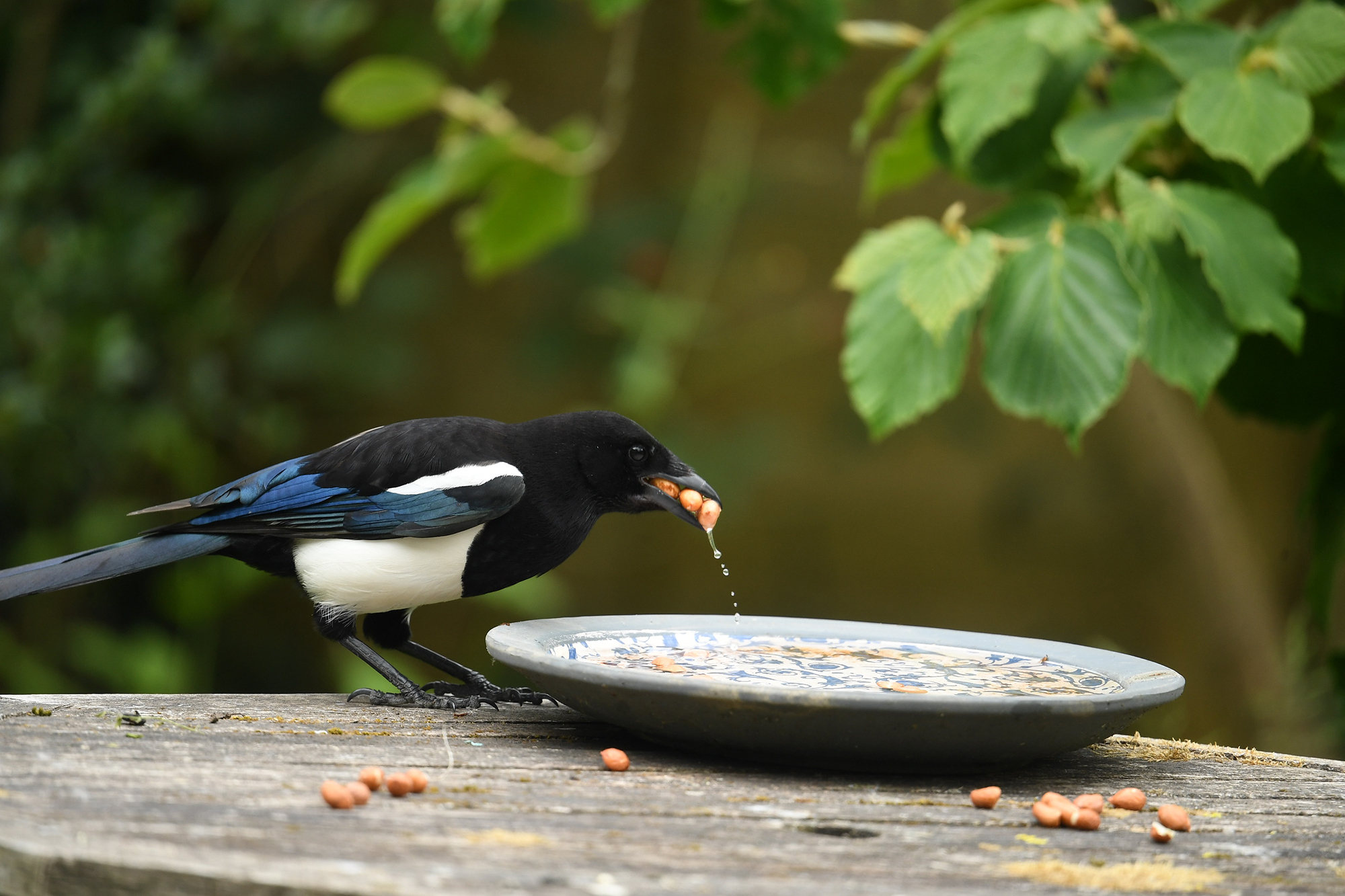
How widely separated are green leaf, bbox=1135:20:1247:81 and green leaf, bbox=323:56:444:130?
5.20 feet

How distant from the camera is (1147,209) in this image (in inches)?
87.9

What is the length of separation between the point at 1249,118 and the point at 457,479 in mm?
1442

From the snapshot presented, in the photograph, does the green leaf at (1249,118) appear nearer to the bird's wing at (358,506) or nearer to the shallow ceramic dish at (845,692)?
the shallow ceramic dish at (845,692)

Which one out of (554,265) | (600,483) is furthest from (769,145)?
(600,483)

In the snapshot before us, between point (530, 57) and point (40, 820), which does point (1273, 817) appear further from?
point (530, 57)

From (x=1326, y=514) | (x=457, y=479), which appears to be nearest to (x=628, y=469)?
(x=457, y=479)

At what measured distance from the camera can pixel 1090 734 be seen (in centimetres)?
Answer: 166

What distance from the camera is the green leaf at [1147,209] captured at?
7.30ft

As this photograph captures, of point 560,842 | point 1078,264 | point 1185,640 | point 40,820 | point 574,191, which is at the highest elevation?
point 574,191

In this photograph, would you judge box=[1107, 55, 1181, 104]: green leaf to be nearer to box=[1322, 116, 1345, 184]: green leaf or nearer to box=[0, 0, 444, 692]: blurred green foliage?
box=[1322, 116, 1345, 184]: green leaf

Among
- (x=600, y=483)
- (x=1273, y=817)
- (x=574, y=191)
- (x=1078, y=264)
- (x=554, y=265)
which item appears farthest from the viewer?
(x=554, y=265)

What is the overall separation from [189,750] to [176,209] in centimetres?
311

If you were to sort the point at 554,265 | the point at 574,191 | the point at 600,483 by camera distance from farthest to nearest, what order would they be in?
1. the point at 554,265
2. the point at 574,191
3. the point at 600,483

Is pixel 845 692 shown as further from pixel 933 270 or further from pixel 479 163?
pixel 479 163
